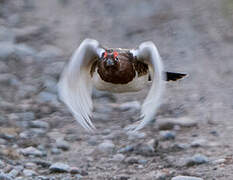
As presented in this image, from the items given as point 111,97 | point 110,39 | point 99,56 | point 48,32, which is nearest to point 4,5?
point 48,32

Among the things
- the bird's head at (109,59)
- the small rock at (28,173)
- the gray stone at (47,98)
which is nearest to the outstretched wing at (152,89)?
the bird's head at (109,59)

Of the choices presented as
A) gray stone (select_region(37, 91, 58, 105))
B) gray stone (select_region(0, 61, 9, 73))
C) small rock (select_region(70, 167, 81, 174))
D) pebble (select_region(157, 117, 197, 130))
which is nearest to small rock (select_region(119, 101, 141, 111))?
pebble (select_region(157, 117, 197, 130))

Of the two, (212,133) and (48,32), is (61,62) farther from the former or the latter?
(212,133)

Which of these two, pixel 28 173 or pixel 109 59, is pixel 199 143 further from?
pixel 28 173

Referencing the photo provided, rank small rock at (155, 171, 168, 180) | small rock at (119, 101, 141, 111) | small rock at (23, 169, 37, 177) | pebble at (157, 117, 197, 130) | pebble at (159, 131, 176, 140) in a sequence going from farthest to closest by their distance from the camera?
small rock at (119, 101, 141, 111) → pebble at (157, 117, 197, 130) → pebble at (159, 131, 176, 140) → small rock at (23, 169, 37, 177) → small rock at (155, 171, 168, 180)

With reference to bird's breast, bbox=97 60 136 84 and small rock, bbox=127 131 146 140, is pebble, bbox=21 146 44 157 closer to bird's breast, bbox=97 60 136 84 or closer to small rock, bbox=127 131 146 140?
small rock, bbox=127 131 146 140

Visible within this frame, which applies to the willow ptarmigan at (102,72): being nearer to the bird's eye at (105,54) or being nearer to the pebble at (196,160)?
the bird's eye at (105,54)

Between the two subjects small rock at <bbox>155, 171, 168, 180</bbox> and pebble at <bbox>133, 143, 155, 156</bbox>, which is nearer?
small rock at <bbox>155, 171, 168, 180</bbox>

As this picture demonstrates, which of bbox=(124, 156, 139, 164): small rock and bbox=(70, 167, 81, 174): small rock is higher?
bbox=(124, 156, 139, 164): small rock
